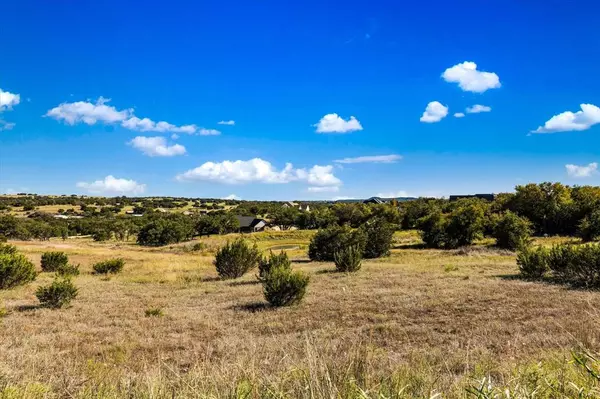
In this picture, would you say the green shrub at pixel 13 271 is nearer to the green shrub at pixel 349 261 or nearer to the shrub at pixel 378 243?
the green shrub at pixel 349 261

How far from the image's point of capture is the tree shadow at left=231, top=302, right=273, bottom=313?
13930mm

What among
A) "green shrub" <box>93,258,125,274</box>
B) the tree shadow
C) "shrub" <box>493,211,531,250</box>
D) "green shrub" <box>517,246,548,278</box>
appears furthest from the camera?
"shrub" <box>493,211,531,250</box>

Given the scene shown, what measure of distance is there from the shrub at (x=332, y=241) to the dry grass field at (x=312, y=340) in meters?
14.4

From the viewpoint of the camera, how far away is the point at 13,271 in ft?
63.2

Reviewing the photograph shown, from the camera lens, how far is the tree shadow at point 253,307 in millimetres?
13930

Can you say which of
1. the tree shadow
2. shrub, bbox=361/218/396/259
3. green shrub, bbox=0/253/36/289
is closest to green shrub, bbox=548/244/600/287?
the tree shadow

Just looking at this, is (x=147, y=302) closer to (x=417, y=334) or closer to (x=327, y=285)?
(x=327, y=285)

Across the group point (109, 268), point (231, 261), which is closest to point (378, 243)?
point (231, 261)

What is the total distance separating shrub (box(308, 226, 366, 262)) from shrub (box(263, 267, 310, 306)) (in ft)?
67.0

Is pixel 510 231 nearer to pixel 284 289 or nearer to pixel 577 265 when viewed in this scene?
pixel 577 265

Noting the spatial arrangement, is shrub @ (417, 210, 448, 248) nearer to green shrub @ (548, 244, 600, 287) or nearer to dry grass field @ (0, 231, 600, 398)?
dry grass field @ (0, 231, 600, 398)

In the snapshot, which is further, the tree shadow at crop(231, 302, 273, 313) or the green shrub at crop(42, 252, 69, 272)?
the green shrub at crop(42, 252, 69, 272)

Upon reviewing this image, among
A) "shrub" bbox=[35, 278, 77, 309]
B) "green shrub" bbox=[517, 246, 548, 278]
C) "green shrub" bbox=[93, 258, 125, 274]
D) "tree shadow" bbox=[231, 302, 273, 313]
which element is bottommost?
"green shrub" bbox=[93, 258, 125, 274]

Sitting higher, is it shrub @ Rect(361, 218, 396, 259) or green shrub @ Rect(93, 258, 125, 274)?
shrub @ Rect(361, 218, 396, 259)
